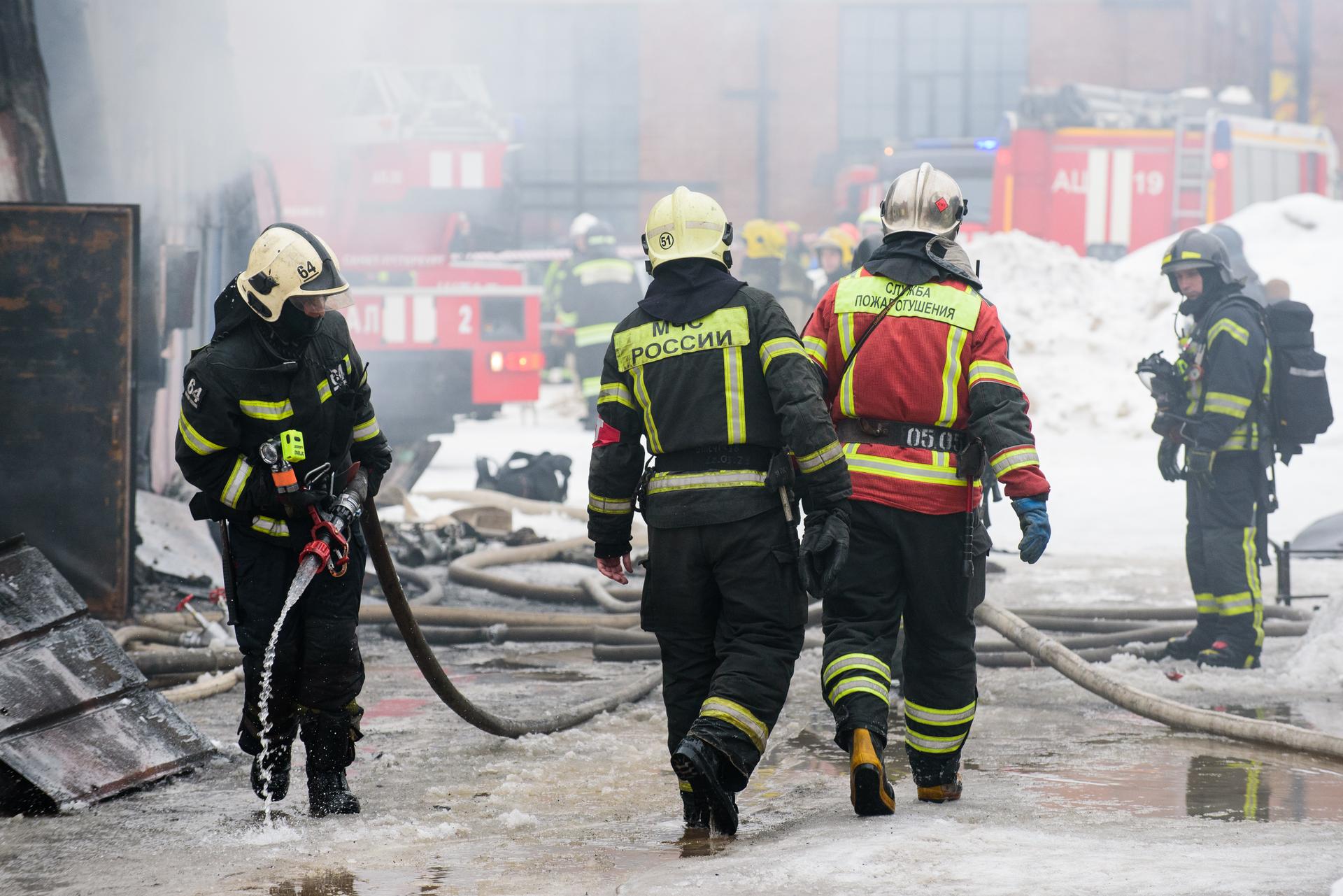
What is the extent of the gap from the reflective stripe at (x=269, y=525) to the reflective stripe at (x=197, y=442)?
0.19 m

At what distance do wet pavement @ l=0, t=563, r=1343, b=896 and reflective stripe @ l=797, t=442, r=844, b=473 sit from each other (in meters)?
0.79

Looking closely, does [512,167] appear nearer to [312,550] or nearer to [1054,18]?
[312,550]

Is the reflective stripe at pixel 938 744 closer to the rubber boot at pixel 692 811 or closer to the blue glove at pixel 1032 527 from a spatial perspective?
the blue glove at pixel 1032 527

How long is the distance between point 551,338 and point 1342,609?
14.0 meters

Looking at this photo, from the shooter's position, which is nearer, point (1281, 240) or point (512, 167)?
point (512, 167)

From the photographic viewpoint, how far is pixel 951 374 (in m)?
3.59

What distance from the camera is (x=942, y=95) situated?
90.6ft

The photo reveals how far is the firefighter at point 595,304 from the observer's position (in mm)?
13219

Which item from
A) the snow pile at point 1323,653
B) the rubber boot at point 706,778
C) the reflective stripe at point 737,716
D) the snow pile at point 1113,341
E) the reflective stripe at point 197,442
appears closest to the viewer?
the rubber boot at point 706,778

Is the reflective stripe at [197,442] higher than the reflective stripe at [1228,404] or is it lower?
higher

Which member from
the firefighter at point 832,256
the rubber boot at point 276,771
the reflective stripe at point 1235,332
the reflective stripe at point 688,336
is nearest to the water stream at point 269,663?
the rubber boot at point 276,771

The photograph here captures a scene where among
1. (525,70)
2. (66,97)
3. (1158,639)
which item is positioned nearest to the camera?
(1158,639)

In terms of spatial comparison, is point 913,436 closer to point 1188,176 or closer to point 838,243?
point 838,243

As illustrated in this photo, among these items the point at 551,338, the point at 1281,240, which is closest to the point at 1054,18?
the point at 1281,240
